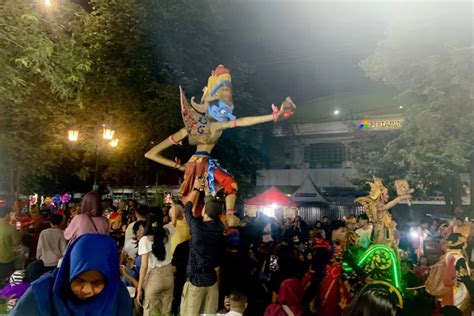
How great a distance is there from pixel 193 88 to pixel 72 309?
42.1 ft

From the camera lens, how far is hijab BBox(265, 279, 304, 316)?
4402 mm

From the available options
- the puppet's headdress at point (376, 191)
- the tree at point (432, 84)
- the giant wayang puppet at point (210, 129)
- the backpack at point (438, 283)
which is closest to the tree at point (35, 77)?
the giant wayang puppet at point (210, 129)

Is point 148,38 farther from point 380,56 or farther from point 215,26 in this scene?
point 380,56

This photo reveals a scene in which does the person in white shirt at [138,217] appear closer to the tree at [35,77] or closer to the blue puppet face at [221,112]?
the blue puppet face at [221,112]

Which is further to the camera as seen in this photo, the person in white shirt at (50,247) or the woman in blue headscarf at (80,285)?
the person in white shirt at (50,247)

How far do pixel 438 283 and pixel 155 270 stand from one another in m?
3.81

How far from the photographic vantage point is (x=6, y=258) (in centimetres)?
771

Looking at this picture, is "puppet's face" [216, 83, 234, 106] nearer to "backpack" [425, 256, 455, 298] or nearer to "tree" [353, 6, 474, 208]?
"backpack" [425, 256, 455, 298]

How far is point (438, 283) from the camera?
5.57 metres

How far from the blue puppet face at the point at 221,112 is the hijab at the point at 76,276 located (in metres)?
5.77

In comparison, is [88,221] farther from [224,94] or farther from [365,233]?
[365,233]

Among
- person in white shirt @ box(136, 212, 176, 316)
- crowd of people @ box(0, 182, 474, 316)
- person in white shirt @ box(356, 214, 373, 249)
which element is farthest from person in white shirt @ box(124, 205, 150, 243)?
person in white shirt @ box(356, 214, 373, 249)

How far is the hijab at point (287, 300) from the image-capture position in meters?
4.40

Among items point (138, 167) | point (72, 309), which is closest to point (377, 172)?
point (138, 167)
